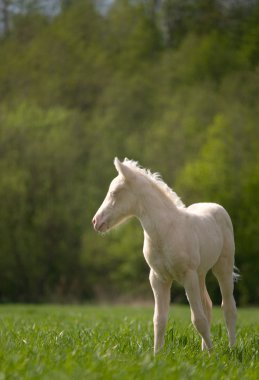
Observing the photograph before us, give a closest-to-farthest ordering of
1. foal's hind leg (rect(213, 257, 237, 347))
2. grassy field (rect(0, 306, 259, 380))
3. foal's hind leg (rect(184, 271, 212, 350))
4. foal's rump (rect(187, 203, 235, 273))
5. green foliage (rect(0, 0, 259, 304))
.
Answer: grassy field (rect(0, 306, 259, 380)) < foal's hind leg (rect(184, 271, 212, 350)) < foal's rump (rect(187, 203, 235, 273)) < foal's hind leg (rect(213, 257, 237, 347)) < green foliage (rect(0, 0, 259, 304))

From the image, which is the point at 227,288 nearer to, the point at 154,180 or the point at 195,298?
the point at 195,298

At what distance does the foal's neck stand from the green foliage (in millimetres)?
29648

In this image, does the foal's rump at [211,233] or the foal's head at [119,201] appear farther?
the foal's rump at [211,233]

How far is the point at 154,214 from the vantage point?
8891mm

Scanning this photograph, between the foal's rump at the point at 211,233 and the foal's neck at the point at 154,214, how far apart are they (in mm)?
435

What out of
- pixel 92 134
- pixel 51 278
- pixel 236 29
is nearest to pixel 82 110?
pixel 92 134

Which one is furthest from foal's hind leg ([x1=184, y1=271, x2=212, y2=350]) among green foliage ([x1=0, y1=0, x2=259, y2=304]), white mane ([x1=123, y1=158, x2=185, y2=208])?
green foliage ([x1=0, y1=0, x2=259, y2=304])

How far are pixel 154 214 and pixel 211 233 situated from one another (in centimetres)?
→ 90

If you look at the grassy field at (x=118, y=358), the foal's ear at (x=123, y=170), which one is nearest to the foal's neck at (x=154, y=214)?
the foal's ear at (x=123, y=170)

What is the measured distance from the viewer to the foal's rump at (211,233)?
9.23m

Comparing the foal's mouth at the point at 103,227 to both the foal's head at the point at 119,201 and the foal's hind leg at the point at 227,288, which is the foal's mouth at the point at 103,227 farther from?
the foal's hind leg at the point at 227,288

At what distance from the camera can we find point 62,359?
714cm

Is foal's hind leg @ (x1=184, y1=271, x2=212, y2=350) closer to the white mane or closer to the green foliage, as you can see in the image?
the white mane

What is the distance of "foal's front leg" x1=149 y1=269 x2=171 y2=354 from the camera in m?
8.89
